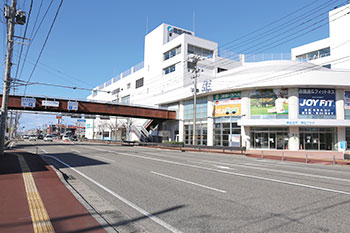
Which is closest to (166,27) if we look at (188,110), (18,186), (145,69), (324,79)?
(145,69)

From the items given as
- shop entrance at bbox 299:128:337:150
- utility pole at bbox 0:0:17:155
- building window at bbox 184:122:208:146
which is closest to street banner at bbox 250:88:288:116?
shop entrance at bbox 299:128:337:150

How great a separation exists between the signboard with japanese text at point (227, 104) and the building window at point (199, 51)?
14550 millimetres

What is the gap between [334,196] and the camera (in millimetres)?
7074

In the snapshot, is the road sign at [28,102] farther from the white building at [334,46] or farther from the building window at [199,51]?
the white building at [334,46]

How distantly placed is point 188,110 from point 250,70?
12.6 metres

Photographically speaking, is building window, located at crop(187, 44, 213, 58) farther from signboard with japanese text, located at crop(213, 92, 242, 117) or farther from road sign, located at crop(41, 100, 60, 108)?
road sign, located at crop(41, 100, 60, 108)

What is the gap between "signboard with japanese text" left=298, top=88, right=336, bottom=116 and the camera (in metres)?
32.5

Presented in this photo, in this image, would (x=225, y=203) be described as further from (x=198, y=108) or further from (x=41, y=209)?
(x=198, y=108)

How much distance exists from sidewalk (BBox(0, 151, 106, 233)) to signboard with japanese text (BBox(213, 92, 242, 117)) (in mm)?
31043

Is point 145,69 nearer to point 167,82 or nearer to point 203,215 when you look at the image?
point 167,82

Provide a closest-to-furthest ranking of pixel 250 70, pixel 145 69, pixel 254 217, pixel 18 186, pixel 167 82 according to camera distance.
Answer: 1. pixel 254 217
2. pixel 18 186
3. pixel 250 70
4. pixel 167 82
5. pixel 145 69

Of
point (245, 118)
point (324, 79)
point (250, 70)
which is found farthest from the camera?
point (250, 70)

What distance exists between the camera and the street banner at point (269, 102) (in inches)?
1316

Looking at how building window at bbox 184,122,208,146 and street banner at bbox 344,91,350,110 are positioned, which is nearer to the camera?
street banner at bbox 344,91,350,110
